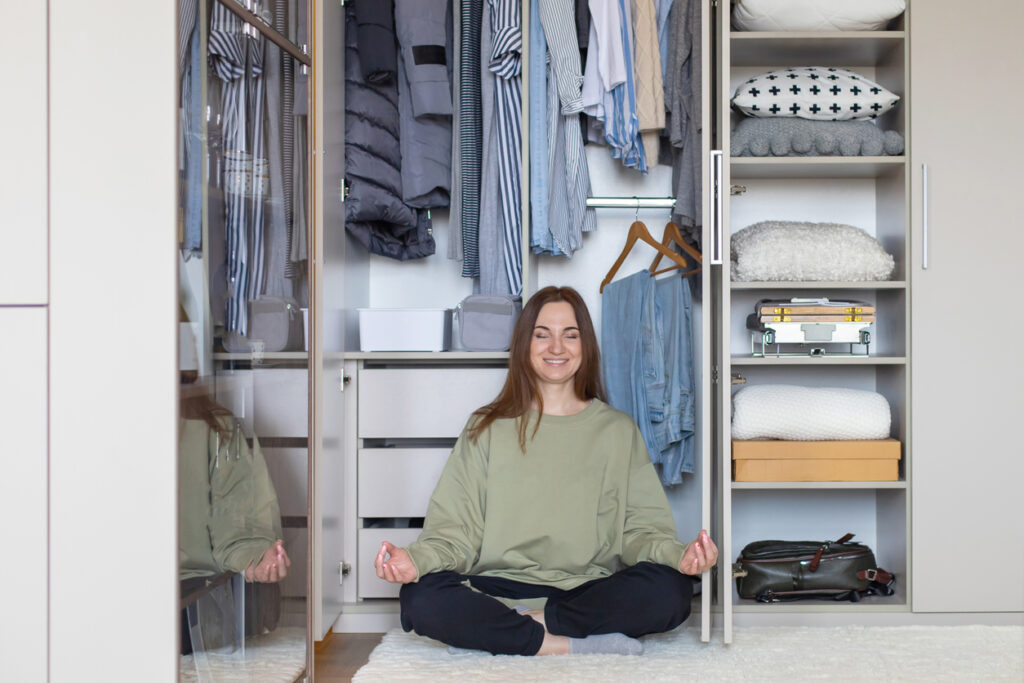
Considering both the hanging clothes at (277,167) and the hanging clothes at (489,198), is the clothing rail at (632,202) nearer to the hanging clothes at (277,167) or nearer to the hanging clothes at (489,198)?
the hanging clothes at (489,198)

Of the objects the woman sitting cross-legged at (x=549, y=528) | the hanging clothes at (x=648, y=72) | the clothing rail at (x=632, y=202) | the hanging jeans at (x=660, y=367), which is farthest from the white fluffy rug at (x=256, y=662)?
the hanging clothes at (x=648, y=72)

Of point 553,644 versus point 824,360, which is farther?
point 824,360

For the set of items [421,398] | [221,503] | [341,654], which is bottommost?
[341,654]

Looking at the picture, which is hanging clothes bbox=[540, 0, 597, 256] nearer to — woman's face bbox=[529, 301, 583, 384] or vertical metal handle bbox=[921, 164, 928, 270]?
woman's face bbox=[529, 301, 583, 384]

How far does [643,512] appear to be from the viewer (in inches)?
109

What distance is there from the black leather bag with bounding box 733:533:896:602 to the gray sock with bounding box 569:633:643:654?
21.1 inches

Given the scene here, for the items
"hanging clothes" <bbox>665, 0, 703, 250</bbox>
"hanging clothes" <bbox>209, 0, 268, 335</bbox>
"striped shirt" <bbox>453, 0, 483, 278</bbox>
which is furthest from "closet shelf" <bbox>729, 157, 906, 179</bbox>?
"hanging clothes" <bbox>209, 0, 268, 335</bbox>

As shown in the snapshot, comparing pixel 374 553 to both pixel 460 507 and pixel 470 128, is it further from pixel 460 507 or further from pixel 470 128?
pixel 470 128

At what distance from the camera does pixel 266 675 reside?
1.96m

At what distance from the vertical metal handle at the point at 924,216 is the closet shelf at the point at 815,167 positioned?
0.07m

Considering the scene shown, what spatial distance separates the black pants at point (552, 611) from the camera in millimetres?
2453

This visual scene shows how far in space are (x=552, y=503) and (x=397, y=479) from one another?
49 cm
